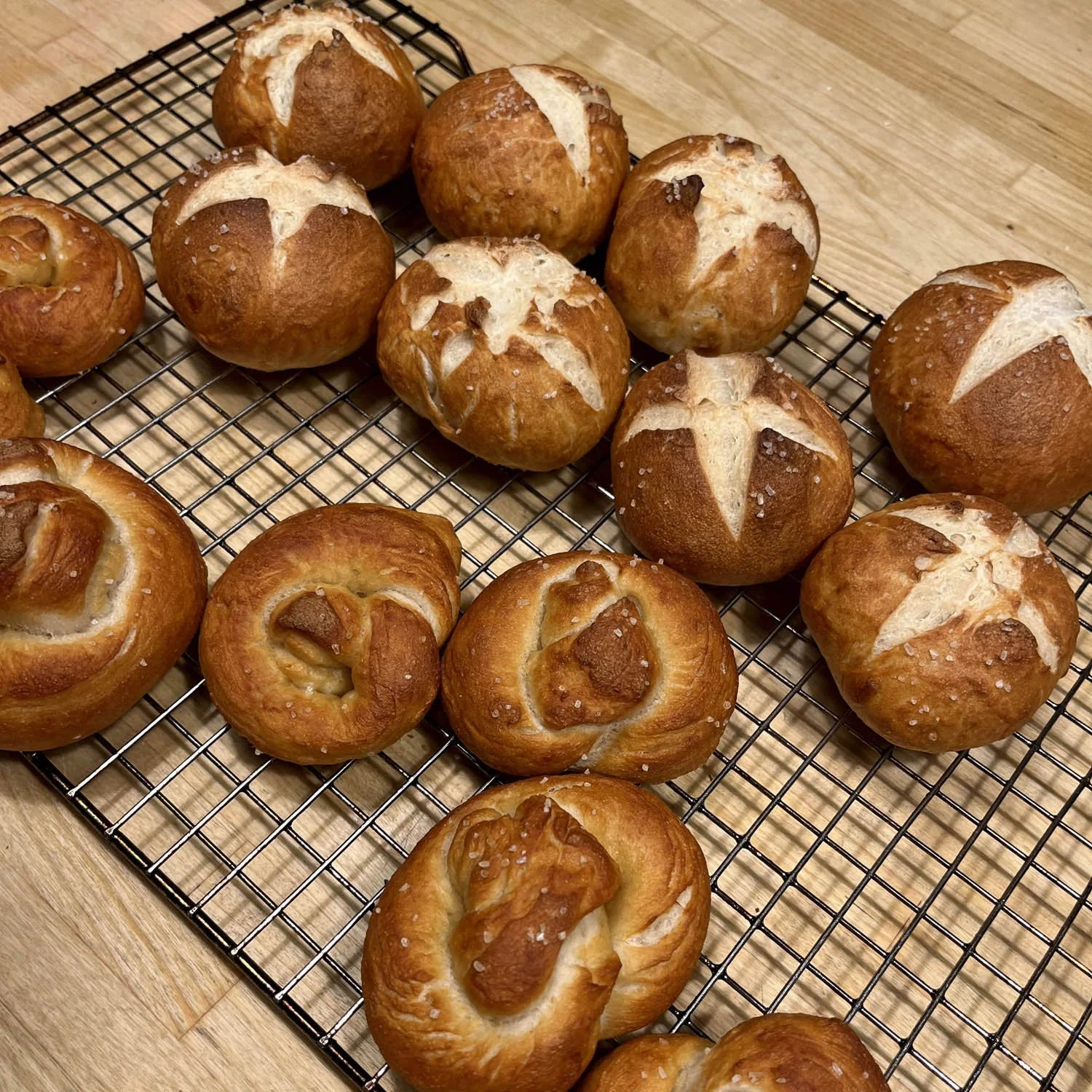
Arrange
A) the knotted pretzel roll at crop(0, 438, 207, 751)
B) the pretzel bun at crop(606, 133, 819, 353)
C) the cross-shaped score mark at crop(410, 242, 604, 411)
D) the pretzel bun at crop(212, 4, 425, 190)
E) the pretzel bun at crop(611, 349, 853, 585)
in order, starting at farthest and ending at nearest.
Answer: the pretzel bun at crop(212, 4, 425, 190)
the pretzel bun at crop(606, 133, 819, 353)
the cross-shaped score mark at crop(410, 242, 604, 411)
the pretzel bun at crop(611, 349, 853, 585)
the knotted pretzel roll at crop(0, 438, 207, 751)

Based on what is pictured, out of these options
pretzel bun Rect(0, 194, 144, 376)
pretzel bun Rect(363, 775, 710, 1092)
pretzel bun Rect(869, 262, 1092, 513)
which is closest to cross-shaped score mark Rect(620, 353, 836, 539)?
pretzel bun Rect(869, 262, 1092, 513)

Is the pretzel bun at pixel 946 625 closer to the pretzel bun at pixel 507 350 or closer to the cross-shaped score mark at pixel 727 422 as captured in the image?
the cross-shaped score mark at pixel 727 422

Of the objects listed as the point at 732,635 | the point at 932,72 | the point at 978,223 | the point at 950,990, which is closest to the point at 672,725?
the point at 732,635

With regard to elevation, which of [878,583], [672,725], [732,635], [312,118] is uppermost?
[312,118]

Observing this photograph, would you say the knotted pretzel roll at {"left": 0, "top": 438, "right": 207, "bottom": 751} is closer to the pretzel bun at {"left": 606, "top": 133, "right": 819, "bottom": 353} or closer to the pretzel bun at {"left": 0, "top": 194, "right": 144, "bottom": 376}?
the pretzel bun at {"left": 0, "top": 194, "right": 144, "bottom": 376}

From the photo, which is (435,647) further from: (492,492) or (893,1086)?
(893,1086)

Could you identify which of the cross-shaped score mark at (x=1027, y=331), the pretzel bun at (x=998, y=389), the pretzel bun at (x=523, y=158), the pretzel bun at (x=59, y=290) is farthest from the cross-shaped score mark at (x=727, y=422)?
the pretzel bun at (x=59, y=290)

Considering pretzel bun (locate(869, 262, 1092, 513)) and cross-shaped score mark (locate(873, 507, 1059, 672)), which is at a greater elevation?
pretzel bun (locate(869, 262, 1092, 513))
